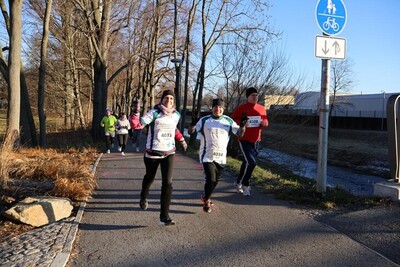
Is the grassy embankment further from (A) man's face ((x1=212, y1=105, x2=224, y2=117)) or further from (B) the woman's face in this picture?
(A) man's face ((x1=212, y1=105, x2=224, y2=117))

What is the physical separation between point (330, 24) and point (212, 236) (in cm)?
410

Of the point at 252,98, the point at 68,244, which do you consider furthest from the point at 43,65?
the point at 68,244

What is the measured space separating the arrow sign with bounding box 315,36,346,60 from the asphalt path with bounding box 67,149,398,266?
8.73 feet

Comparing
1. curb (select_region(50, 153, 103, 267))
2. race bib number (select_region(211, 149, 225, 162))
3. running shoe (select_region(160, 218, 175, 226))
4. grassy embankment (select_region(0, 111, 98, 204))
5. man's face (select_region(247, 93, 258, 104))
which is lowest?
curb (select_region(50, 153, 103, 267))

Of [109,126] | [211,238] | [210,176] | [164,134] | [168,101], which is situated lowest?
[211,238]

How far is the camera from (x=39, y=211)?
5785mm

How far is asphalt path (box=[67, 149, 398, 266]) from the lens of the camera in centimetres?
453

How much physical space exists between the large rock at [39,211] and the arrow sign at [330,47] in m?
4.79

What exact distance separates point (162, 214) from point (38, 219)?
5.83ft

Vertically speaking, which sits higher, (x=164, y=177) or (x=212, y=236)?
(x=164, y=177)

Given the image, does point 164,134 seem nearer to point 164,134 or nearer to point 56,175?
point 164,134

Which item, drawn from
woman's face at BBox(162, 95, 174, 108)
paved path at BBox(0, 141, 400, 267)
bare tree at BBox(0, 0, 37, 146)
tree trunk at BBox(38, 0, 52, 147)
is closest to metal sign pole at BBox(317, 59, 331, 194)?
paved path at BBox(0, 141, 400, 267)

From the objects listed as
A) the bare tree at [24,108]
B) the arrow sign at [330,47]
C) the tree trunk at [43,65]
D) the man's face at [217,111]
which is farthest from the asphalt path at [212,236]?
the tree trunk at [43,65]

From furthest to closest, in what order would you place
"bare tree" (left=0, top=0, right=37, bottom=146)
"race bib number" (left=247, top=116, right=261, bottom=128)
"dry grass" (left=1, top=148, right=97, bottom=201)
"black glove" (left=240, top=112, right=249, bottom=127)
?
"bare tree" (left=0, top=0, right=37, bottom=146)
"race bib number" (left=247, top=116, right=261, bottom=128)
"dry grass" (left=1, top=148, right=97, bottom=201)
"black glove" (left=240, top=112, right=249, bottom=127)
